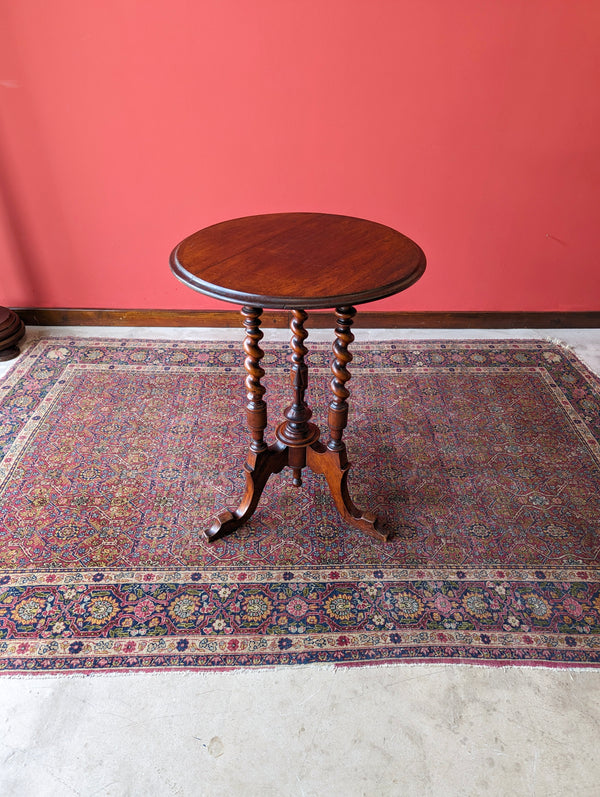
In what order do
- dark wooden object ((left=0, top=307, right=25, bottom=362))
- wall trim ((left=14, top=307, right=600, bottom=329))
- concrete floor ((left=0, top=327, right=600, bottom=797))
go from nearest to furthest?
concrete floor ((left=0, top=327, right=600, bottom=797))
dark wooden object ((left=0, top=307, right=25, bottom=362))
wall trim ((left=14, top=307, right=600, bottom=329))

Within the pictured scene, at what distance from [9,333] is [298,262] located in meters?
2.12

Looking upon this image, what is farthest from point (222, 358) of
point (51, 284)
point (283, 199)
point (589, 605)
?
point (589, 605)

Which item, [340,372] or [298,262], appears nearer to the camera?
[298,262]

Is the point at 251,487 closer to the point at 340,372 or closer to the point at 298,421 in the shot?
the point at 298,421

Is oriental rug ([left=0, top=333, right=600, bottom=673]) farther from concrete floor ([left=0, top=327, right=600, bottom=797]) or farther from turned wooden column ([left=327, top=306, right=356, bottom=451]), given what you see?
turned wooden column ([left=327, top=306, right=356, bottom=451])

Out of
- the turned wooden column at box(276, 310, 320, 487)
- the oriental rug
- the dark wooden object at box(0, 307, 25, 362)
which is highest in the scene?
the turned wooden column at box(276, 310, 320, 487)

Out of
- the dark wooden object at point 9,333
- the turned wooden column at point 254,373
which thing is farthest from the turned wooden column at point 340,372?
the dark wooden object at point 9,333

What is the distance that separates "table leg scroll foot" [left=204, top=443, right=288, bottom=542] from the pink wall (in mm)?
1649

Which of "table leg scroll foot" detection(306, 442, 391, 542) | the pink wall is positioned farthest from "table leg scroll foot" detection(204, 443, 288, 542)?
the pink wall

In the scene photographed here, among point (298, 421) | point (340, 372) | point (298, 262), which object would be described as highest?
point (298, 262)

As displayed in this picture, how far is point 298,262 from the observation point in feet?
5.70

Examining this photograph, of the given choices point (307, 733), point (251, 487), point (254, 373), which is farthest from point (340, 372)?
point (307, 733)

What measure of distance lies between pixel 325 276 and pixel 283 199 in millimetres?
1717

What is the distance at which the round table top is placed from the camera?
1570 millimetres
